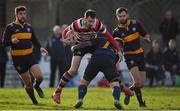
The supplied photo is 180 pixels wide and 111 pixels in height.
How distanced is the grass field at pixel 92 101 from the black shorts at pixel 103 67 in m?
0.84

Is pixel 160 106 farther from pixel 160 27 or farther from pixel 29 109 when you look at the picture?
pixel 160 27

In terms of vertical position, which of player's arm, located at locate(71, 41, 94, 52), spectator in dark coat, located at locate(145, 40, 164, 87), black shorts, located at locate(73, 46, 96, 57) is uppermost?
player's arm, located at locate(71, 41, 94, 52)

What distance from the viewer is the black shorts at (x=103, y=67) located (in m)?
18.5

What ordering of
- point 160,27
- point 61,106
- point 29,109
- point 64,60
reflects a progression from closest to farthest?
1. point 29,109
2. point 61,106
3. point 64,60
4. point 160,27

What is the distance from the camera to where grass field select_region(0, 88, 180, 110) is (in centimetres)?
1944

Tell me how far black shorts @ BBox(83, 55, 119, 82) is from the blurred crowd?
38.3ft

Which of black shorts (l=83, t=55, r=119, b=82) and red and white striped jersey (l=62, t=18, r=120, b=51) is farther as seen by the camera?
red and white striped jersey (l=62, t=18, r=120, b=51)

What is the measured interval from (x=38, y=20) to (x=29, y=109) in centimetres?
1629

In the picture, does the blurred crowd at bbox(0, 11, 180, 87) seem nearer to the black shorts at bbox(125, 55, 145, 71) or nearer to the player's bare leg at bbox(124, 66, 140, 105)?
the black shorts at bbox(125, 55, 145, 71)

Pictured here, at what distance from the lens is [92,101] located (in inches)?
868

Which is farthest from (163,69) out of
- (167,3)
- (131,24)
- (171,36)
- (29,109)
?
(29,109)

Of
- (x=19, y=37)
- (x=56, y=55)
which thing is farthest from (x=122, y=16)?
(x=56, y=55)

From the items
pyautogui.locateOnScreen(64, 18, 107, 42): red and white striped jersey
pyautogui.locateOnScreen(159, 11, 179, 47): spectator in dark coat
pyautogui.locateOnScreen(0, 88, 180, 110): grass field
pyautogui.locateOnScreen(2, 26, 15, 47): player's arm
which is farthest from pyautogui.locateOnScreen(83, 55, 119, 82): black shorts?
pyautogui.locateOnScreen(159, 11, 179, 47): spectator in dark coat

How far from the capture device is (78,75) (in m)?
31.6
